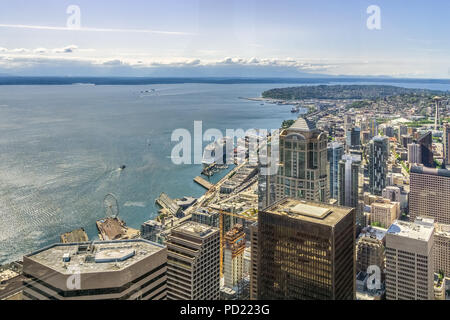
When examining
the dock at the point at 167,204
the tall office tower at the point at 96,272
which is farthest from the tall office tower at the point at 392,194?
the tall office tower at the point at 96,272

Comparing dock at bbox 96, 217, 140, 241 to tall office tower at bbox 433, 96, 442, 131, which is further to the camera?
tall office tower at bbox 433, 96, 442, 131

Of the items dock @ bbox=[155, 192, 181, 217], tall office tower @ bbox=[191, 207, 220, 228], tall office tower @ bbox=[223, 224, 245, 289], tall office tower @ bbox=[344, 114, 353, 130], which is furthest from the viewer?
tall office tower @ bbox=[344, 114, 353, 130]

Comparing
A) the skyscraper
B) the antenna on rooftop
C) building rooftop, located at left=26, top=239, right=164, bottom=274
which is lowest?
the antenna on rooftop

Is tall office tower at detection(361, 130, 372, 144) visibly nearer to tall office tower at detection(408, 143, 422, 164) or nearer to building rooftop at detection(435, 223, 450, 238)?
tall office tower at detection(408, 143, 422, 164)

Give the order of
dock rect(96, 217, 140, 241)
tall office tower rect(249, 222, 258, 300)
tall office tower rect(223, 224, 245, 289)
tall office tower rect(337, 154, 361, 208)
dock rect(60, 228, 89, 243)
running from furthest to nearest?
1. tall office tower rect(337, 154, 361, 208)
2. dock rect(96, 217, 140, 241)
3. dock rect(60, 228, 89, 243)
4. tall office tower rect(223, 224, 245, 289)
5. tall office tower rect(249, 222, 258, 300)

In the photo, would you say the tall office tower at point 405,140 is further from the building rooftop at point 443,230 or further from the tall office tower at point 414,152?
the building rooftop at point 443,230

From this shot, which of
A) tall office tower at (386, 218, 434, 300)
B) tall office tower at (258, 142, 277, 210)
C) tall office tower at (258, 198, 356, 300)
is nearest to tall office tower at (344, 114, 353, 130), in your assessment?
tall office tower at (258, 142, 277, 210)
